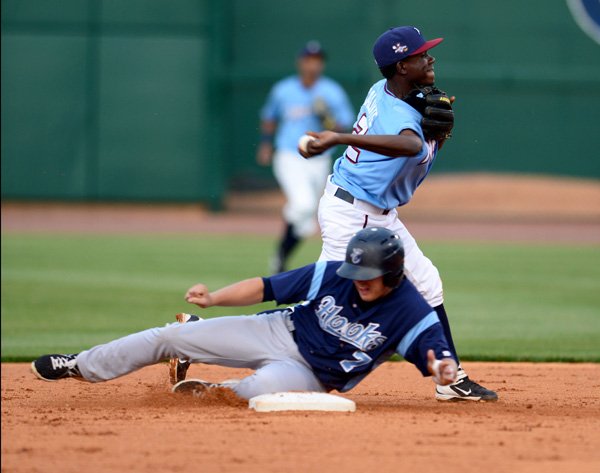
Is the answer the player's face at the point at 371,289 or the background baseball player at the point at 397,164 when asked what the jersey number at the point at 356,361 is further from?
the background baseball player at the point at 397,164

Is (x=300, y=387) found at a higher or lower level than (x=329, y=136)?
lower

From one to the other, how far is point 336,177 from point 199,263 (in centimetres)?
752

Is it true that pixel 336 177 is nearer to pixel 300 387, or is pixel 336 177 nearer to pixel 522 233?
pixel 300 387

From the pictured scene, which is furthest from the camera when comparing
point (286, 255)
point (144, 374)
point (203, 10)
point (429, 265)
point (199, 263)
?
point (203, 10)

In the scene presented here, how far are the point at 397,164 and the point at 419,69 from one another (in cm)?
52

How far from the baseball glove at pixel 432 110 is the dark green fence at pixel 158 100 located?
1425 centimetres

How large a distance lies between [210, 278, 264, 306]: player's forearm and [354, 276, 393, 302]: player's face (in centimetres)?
45

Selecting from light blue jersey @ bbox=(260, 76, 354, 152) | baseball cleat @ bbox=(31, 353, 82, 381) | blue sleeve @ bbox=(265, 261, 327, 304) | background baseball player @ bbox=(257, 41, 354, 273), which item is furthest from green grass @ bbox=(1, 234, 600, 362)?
blue sleeve @ bbox=(265, 261, 327, 304)

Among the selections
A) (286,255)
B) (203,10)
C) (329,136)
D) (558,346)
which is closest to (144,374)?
(329,136)

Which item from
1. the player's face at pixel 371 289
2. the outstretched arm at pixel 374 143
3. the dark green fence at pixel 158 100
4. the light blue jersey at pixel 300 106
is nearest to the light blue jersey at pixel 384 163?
the outstretched arm at pixel 374 143

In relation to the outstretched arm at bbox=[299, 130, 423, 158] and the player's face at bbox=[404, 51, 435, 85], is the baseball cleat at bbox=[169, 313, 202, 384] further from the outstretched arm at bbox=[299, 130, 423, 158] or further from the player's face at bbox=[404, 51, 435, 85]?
the player's face at bbox=[404, 51, 435, 85]

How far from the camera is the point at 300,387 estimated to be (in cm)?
532

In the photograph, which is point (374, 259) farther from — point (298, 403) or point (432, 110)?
point (432, 110)

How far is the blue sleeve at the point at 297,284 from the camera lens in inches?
204
